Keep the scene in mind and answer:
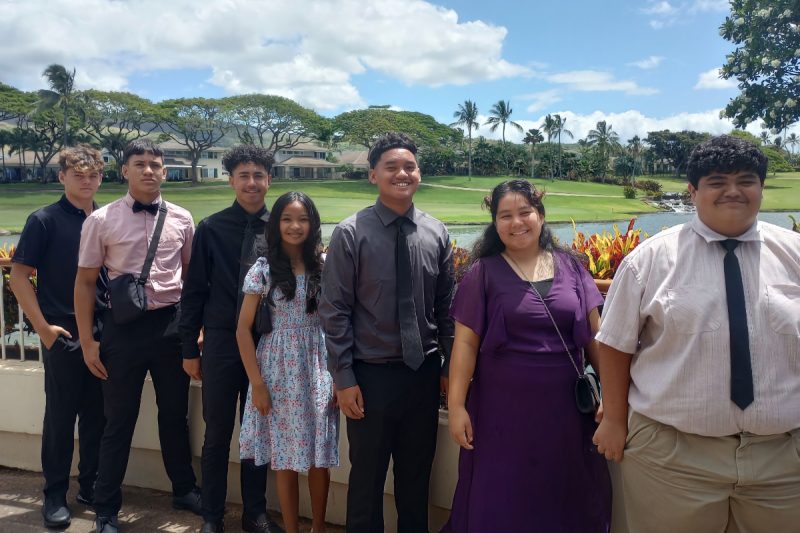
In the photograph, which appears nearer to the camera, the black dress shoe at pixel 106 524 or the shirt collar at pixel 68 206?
the black dress shoe at pixel 106 524

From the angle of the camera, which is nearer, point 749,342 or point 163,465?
point 749,342

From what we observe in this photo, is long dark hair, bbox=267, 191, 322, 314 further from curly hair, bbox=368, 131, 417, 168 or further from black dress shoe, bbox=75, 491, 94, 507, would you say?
black dress shoe, bbox=75, 491, 94, 507

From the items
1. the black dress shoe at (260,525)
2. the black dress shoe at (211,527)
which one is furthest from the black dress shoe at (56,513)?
the black dress shoe at (260,525)

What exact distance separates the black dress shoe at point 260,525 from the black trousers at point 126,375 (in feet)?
2.12

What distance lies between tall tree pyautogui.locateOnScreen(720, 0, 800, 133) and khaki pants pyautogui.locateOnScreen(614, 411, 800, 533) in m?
13.7

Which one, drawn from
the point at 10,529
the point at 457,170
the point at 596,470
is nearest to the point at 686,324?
the point at 596,470

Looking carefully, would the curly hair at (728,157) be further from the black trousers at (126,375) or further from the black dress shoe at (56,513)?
the black dress shoe at (56,513)

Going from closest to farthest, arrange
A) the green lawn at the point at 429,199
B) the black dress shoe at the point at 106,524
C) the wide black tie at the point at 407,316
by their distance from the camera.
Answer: the wide black tie at the point at 407,316
the black dress shoe at the point at 106,524
the green lawn at the point at 429,199

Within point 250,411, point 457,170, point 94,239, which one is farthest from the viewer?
point 457,170

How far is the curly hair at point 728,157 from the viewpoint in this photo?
1771 millimetres

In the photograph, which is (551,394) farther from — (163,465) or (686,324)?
(163,465)

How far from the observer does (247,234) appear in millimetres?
2912

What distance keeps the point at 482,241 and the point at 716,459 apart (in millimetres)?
1073

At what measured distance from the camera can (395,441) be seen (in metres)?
2.62
